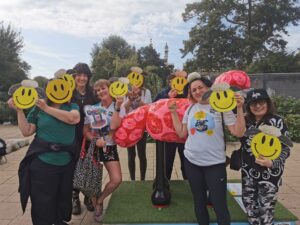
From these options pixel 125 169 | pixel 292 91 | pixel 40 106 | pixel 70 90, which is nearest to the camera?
pixel 40 106

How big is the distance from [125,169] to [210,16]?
72.7 ft

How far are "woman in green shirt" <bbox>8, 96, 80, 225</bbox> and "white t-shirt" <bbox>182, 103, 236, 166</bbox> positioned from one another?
1.10 meters

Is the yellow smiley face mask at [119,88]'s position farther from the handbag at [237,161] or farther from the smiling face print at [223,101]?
the handbag at [237,161]

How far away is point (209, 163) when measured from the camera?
3051 mm

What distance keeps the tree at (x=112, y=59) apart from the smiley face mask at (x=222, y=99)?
22.0 metres

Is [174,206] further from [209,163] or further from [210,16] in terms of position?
[210,16]

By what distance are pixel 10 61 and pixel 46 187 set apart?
30.5 m

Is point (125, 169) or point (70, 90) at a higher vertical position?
point (70, 90)

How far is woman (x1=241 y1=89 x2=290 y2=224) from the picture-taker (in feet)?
10.2

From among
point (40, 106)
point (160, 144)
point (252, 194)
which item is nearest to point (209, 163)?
point (252, 194)

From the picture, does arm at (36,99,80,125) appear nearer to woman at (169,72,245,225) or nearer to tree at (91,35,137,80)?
woman at (169,72,245,225)

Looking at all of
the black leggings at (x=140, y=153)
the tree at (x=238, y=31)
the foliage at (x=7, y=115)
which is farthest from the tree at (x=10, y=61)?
the black leggings at (x=140, y=153)

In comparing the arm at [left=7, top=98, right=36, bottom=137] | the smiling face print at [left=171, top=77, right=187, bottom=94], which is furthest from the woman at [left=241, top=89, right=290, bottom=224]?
the arm at [left=7, top=98, right=36, bottom=137]

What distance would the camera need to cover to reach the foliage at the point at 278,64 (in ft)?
76.1
